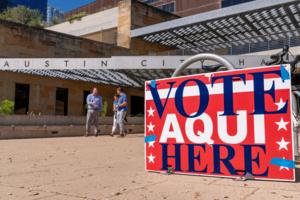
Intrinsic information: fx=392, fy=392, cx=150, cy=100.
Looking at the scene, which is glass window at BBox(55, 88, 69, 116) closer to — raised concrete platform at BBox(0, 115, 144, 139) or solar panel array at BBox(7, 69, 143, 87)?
solar panel array at BBox(7, 69, 143, 87)

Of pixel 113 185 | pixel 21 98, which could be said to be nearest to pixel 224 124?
pixel 113 185

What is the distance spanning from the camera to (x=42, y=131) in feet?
49.8

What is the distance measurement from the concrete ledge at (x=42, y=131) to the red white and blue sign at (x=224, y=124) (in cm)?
940

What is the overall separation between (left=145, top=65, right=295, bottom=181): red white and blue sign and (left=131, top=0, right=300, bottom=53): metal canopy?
17.2 meters

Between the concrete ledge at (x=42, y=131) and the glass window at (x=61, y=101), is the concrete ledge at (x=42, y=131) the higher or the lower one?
the lower one

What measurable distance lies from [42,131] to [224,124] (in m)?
11.4

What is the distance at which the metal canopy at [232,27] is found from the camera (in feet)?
77.5

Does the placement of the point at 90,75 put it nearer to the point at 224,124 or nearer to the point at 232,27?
the point at 232,27

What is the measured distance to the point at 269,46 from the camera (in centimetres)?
2164

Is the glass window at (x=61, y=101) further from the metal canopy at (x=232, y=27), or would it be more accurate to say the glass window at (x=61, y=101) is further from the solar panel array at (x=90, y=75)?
the metal canopy at (x=232, y=27)

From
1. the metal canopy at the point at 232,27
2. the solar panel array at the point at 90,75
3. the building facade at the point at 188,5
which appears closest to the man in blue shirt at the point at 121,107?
the solar panel array at the point at 90,75

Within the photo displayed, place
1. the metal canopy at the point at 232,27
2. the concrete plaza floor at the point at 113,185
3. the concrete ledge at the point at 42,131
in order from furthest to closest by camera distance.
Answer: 1. the metal canopy at the point at 232,27
2. the concrete ledge at the point at 42,131
3. the concrete plaza floor at the point at 113,185

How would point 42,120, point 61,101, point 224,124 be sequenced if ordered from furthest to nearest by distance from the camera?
point 61,101
point 42,120
point 224,124

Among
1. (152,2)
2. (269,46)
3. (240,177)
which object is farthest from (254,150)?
(152,2)
